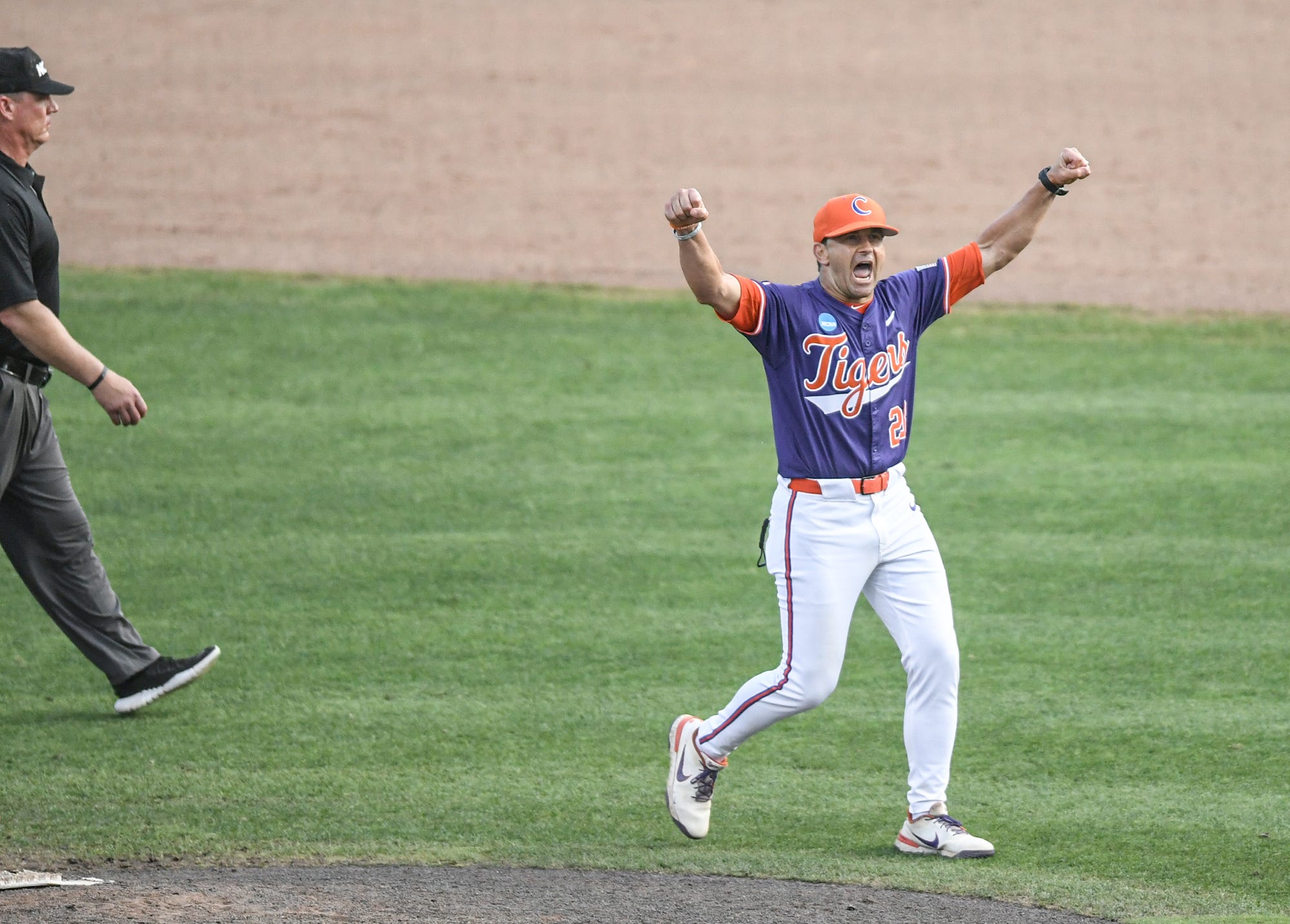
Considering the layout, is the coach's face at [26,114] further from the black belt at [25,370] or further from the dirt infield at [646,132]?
the dirt infield at [646,132]

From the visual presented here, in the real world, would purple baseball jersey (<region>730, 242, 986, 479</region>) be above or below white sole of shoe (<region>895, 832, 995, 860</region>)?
above

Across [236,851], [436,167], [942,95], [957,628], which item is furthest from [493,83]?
[236,851]

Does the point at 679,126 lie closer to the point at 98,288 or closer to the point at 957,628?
the point at 98,288

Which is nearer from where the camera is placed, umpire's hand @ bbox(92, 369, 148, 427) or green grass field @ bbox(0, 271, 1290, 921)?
umpire's hand @ bbox(92, 369, 148, 427)

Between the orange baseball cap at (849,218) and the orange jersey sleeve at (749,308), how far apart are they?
27cm

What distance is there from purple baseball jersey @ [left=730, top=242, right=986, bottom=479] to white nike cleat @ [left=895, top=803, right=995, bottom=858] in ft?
3.37

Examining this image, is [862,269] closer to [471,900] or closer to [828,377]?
[828,377]

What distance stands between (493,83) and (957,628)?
1017 cm

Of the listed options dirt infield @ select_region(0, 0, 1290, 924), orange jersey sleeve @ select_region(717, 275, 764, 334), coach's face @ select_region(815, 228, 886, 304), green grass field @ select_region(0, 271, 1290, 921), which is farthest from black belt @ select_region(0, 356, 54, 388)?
dirt infield @ select_region(0, 0, 1290, 924)

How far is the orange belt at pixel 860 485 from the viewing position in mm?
4477

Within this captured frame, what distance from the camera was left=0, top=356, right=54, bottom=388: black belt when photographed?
482 centimetres

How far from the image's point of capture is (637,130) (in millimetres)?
15000

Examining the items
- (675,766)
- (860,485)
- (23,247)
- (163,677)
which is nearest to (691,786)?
(675,766)

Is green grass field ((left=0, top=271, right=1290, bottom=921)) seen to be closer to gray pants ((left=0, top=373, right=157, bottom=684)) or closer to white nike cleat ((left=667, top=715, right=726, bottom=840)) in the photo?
white nike cleat ((left=667, top=715, right=726, bottom=840))
